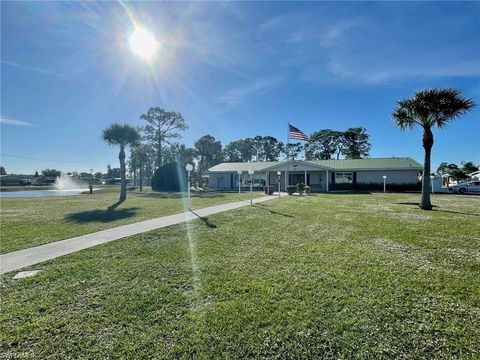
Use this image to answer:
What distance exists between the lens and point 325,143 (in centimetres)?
6059

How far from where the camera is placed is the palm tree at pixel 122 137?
72.1 ft

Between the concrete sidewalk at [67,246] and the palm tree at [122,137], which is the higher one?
the palm tree at [122,137]

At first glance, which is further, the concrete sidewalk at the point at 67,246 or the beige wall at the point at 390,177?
the beige wall at the point at 390,177

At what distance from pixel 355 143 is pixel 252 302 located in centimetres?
6170

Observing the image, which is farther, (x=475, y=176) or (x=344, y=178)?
(x=475, y=176)

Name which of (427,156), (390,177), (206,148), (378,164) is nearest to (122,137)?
(427,156)

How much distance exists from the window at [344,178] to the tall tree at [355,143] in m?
29.2

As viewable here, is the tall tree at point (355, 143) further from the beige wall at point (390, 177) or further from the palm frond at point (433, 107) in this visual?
the palm frond at point (433, 107)

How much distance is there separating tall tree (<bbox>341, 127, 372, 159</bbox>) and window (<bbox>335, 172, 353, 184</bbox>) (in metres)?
29.2

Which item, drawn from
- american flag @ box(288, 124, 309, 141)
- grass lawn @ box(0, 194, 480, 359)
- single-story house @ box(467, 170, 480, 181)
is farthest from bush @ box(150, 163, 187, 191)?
single-story house @ box(467, 170, 480, 181)

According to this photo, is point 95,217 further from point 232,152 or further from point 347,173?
point 232,152

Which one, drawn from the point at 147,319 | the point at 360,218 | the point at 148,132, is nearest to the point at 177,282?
the point at 147,319

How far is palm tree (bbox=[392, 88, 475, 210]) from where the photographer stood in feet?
43.2

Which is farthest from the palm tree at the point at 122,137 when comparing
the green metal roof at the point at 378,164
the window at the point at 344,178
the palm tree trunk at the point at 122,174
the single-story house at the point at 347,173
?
the window at the point at 344,178
